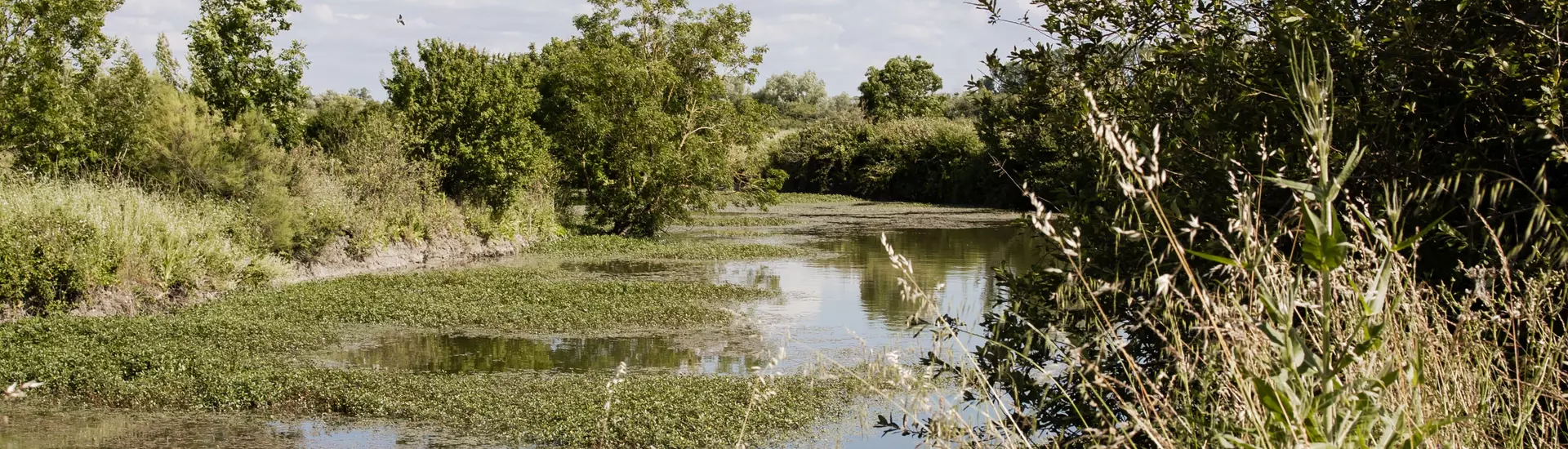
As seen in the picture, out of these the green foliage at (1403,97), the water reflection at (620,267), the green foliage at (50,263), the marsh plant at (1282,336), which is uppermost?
the green foliage at (1403,97)

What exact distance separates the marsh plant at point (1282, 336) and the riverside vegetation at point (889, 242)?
3 centimetres

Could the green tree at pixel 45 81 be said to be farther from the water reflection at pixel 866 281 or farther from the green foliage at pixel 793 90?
the green foliage at pixel 793 90

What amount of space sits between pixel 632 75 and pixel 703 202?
11.9ft

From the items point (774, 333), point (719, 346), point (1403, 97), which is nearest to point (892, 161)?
point (774, 333)

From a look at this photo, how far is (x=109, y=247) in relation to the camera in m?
13.7

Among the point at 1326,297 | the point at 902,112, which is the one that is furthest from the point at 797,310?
the point at 902,112

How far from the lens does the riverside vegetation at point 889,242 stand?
116 inches

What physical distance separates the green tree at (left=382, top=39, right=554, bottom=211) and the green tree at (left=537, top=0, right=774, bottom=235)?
2.16m

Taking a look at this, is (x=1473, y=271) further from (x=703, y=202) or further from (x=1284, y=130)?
(x=703, y=202)

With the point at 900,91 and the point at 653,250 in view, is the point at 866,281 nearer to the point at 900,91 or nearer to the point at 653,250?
the point at 653,250

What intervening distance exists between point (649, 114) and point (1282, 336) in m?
25.3

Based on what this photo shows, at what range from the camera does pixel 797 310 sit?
52.9 ft

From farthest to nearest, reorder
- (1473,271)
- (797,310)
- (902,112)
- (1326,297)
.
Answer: (902,112), (797,310), (1473,271), (1326,297)

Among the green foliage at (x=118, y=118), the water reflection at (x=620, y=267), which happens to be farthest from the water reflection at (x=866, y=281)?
the green foliage at (x=118, y=118)
